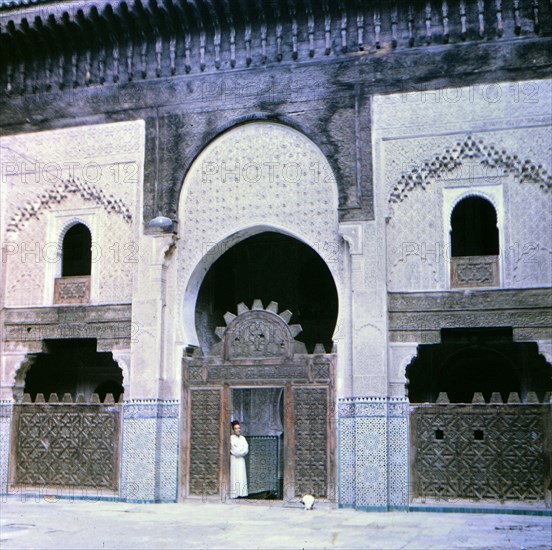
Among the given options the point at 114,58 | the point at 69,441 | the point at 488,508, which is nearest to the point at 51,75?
the point at 114,58

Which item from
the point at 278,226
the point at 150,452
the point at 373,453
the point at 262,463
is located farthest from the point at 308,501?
the point at 278,226

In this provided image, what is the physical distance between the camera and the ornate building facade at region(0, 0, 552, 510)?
927 centimetres

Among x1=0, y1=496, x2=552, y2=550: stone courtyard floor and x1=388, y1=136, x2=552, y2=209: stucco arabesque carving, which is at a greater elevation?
x1=388, y1=136, x2=552, y2=209: stucco arabesque carving

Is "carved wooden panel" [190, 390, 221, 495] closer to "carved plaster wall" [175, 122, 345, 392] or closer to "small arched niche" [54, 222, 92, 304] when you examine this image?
"carved plaster wall" [175, 122, 345, 392]

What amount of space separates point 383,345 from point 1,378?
15.2 feet

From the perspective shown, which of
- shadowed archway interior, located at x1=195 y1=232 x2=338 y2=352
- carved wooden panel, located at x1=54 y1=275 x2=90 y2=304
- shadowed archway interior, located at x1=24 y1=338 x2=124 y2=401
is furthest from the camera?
shadowed archway interior, located at x1=24 y1=338 x2=124 y2=401

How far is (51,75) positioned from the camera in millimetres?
11133

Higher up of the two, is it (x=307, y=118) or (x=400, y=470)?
(x=307, y=118)

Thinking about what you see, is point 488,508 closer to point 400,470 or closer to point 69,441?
point 400,470

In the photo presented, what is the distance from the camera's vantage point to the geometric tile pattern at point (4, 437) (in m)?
10.6

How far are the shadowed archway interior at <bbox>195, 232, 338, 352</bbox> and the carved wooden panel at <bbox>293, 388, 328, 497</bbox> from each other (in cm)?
282

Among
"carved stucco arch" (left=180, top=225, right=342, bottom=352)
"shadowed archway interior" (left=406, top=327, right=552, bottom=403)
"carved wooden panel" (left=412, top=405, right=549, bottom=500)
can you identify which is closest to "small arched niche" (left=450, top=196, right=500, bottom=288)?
"shadowed archway interior" (left=406, top=327, right=552, bottom=403)

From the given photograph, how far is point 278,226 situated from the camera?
10.0 m

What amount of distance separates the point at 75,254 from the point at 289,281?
3053 mm
